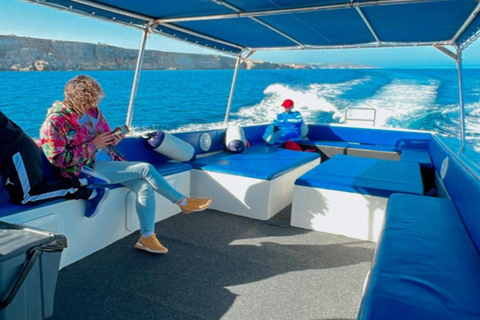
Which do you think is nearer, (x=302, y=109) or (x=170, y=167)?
(x=170, y=167)

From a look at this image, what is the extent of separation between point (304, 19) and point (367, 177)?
134 centimetres

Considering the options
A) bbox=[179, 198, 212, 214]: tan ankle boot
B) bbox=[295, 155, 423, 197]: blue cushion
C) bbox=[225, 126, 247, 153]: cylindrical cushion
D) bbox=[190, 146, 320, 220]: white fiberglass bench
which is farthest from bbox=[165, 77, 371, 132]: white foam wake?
bbox=[179, 198, 212, 214]: tan ankle boot

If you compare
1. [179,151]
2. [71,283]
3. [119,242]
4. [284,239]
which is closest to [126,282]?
[71,283]

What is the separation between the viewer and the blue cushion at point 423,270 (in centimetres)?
114

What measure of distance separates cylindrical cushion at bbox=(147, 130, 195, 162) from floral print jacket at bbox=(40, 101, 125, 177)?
978 millimetres

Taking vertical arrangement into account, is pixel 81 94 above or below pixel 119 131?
above

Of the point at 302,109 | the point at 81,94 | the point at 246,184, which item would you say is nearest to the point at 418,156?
the point at 246,184

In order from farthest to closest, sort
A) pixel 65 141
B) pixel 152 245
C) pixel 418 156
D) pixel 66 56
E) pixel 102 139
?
pixel 66 56, pixel 418 156, pixel 152 245, pixel 102 139, pixel 65 141

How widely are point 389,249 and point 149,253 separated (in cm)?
141

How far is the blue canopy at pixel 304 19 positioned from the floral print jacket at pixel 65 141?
0.91 metres

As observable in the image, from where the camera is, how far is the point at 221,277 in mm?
2129

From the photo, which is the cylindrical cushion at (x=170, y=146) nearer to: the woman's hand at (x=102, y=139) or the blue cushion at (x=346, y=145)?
the woman's hand at (x=102, y=139)

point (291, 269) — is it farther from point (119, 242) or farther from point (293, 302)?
point (119, 242)

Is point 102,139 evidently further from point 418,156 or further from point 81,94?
point 418,156
